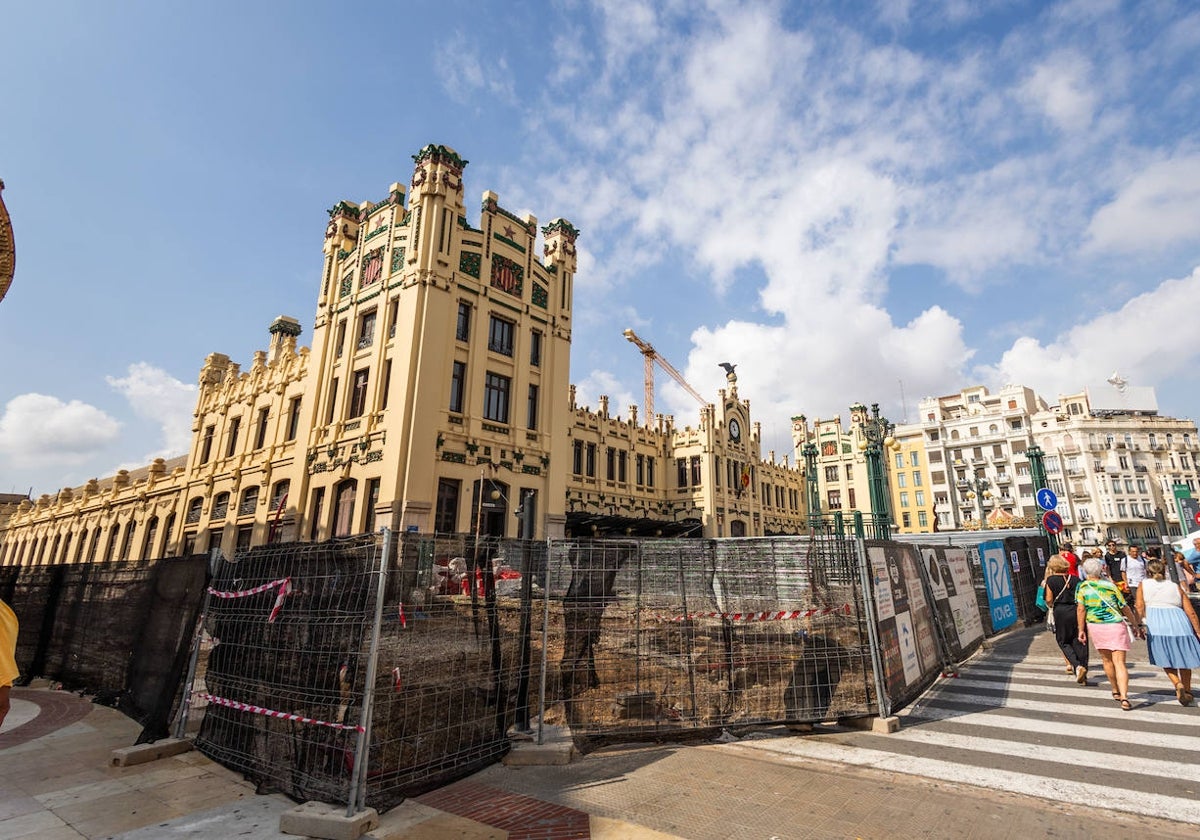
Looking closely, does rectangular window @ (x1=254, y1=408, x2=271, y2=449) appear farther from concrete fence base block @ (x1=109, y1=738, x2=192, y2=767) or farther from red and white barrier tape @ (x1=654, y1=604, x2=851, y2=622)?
red and white barrier tape @ (x1=654, y1=604, x2=851, y2=622)

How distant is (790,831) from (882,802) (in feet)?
3.39

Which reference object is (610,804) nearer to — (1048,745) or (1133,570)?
(1048,745)

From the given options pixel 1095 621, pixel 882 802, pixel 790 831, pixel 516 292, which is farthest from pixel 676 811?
pixel 516 292

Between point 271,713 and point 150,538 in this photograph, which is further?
point 150,538

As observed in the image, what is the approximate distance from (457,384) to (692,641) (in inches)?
616

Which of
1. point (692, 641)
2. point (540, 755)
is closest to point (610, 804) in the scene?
point (540, 755)

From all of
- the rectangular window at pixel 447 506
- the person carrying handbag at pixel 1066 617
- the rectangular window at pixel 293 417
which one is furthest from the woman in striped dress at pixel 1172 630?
the rectangular window at pixel 293 417

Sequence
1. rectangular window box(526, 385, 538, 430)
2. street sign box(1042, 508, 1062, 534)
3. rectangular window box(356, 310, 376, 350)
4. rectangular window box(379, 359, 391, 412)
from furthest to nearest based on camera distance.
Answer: rectangular window box(526, 385, 538, 430) < rectangular window box(356, 310, 376, 350) < rectangular window box(379, 359, 391, 412) < street sign box(1042, 508, 1062, 534)

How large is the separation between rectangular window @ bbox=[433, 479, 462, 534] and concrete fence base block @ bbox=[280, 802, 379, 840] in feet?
48.8

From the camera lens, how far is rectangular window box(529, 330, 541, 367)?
918 inches

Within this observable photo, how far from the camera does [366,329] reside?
74.6 feet

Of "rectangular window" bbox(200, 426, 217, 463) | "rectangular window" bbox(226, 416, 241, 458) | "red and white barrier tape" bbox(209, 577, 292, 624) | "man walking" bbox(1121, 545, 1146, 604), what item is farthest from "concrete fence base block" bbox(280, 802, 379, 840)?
"rectangular window" bbox(200, 426, 217, 463)

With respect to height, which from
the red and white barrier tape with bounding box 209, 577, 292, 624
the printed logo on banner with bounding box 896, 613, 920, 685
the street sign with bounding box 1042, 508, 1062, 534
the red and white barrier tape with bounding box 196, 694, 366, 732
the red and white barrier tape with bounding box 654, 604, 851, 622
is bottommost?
the red and white barrier tape with bounding box 196, 694, 366, 732

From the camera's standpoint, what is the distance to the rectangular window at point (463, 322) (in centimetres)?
2114
